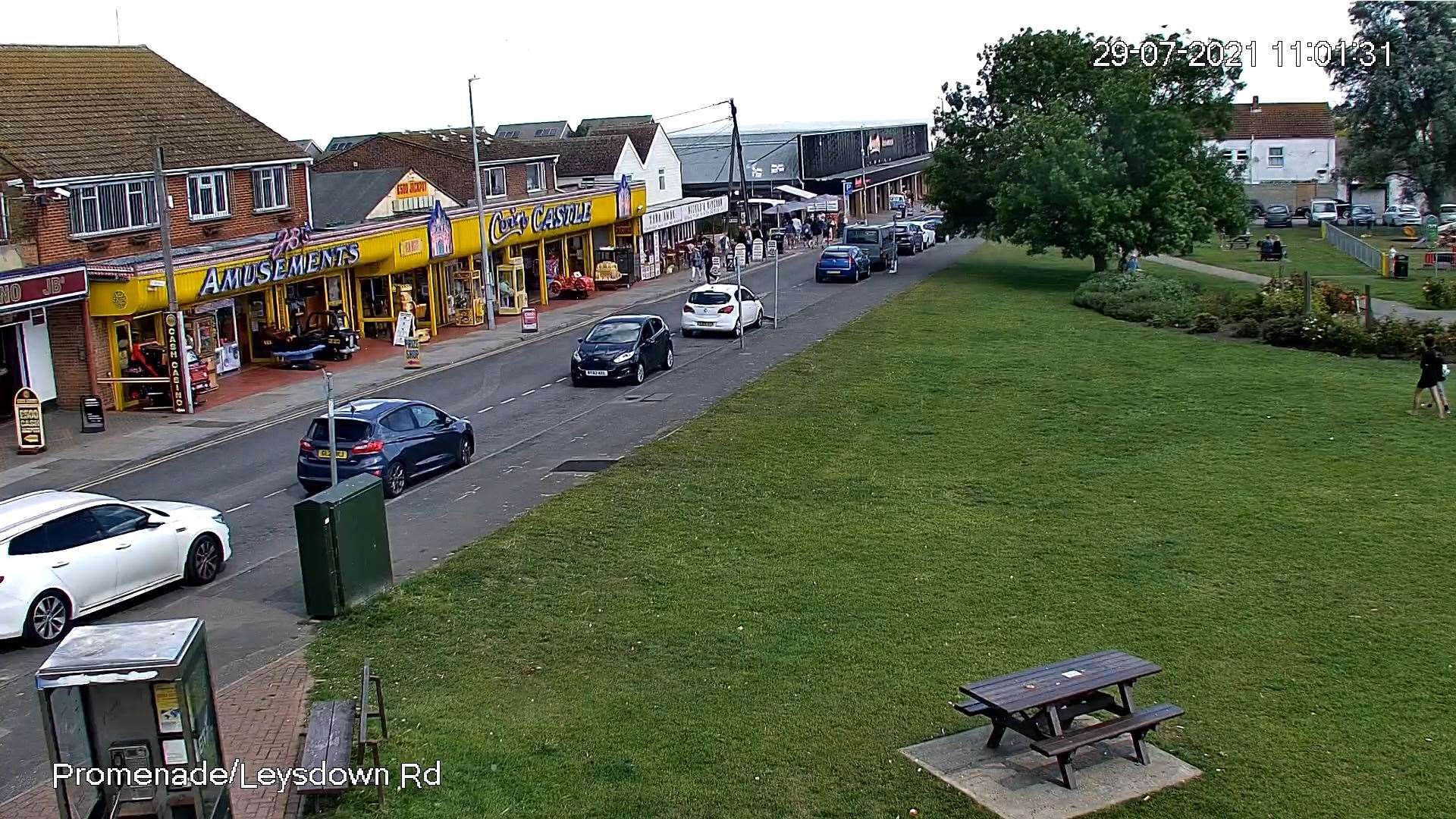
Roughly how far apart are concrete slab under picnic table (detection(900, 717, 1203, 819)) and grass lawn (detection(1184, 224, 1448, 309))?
117ft

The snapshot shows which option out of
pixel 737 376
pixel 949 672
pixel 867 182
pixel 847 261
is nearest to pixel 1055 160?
pixel 847 261

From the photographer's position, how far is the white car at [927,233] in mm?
72875

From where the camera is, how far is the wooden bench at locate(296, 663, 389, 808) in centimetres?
948

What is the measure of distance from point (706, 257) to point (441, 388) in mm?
25936

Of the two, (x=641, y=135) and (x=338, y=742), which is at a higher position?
(x=641, y=135)

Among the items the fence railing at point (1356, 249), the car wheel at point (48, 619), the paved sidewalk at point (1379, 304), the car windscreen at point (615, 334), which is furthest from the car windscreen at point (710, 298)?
the fence railing at point (1356, 249)

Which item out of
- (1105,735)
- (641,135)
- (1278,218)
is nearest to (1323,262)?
(1278,218)

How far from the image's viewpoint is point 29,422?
2562 centimetres

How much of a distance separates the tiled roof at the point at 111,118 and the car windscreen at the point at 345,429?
38.3 feet

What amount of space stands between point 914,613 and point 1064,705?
366 cm

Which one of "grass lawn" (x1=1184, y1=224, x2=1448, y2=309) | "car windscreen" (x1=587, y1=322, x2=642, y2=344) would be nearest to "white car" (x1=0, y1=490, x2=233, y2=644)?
"car windscreen" (x1=587, y1=322, x2=642, y2=344)

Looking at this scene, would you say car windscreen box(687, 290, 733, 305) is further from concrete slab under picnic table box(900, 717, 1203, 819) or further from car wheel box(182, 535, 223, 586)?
concrete slab under picnic table box(900, 717, 1203, 819)

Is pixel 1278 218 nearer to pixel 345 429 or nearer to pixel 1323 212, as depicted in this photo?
pixel 1323 212

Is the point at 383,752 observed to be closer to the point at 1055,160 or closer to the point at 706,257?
the point at 1055,160
